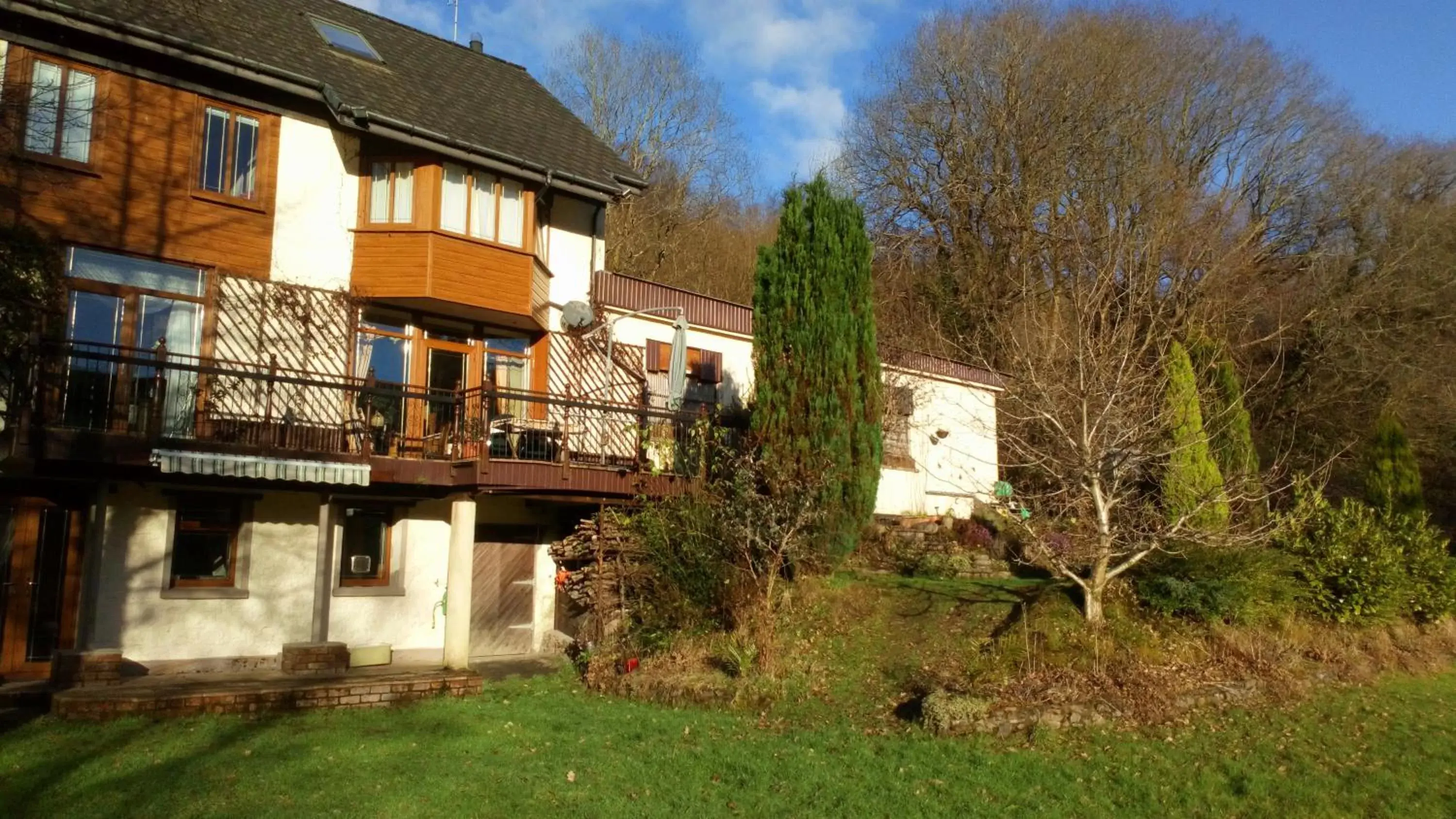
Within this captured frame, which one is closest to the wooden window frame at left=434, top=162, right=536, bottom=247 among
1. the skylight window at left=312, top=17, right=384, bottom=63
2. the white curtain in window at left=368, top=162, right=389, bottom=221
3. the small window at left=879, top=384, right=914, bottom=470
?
the white curtain in window at left=368, top=162, right=389, bottom=221

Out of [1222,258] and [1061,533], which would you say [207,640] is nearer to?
[1061,533]

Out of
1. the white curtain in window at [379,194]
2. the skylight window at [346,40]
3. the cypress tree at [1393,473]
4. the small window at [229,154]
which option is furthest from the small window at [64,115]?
the cypress tree at [1393,473]

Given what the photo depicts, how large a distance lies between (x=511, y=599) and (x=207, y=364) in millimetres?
5711

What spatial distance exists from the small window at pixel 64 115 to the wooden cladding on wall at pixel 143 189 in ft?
0.32

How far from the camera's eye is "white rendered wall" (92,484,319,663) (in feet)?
41.0

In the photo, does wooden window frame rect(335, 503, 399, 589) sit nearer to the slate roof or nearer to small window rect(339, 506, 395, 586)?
small window rect(339, 506, 395, 586)

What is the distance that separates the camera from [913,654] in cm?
1194

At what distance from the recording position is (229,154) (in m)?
14.1

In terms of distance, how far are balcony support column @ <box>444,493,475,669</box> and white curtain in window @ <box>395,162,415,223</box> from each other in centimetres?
454

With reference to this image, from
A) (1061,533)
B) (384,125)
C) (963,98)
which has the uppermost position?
(963,98)

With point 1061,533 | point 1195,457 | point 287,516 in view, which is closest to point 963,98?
point 1195,457

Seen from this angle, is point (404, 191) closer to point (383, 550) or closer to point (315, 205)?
point (315, 205)

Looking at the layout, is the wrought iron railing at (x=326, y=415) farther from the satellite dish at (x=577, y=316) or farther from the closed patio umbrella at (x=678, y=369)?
the satellite dish at (x=577, y=316)

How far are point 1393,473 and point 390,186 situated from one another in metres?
19.8
